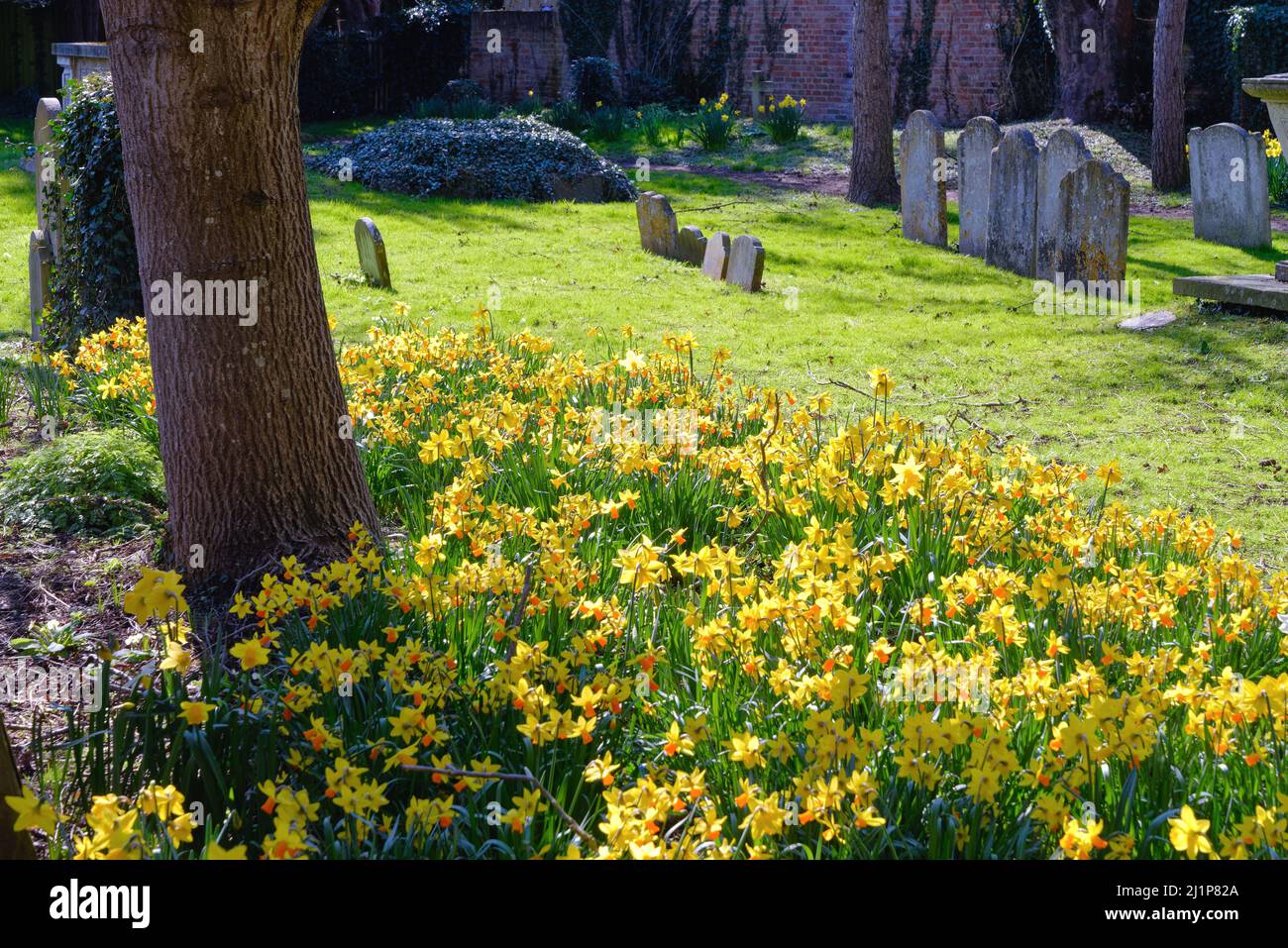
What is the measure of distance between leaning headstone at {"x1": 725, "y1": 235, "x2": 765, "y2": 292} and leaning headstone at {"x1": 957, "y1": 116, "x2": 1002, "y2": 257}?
2391 mm

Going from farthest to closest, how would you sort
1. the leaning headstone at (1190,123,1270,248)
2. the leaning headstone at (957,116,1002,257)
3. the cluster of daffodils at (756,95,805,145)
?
the cluster of daffodils at (756,95,805,145), the leaning headstone at (1190,123,1270,248), the leaning headstone at (957,116,1002,257)

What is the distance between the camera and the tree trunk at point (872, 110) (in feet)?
45.3

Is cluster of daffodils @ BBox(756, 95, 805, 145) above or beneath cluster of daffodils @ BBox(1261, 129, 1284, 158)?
above

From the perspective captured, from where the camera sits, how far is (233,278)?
4211 millimetres

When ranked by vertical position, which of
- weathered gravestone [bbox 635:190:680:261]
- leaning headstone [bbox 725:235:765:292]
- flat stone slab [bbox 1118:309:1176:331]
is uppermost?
weathered gravestone [bbox 635:190:680:261]

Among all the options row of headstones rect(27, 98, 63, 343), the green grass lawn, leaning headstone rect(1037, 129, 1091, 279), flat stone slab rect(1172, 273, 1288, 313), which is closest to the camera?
the green grass lawn

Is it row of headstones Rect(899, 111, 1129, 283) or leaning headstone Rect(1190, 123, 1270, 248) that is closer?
row of headstones Rect(899, 111, 1129, 283)

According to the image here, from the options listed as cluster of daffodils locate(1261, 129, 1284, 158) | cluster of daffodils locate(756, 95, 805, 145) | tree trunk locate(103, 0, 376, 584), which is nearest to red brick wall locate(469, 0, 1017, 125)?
cluster of daffodils locate(756, 95, 805, 145)

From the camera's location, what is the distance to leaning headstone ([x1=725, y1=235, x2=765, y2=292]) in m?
10.6

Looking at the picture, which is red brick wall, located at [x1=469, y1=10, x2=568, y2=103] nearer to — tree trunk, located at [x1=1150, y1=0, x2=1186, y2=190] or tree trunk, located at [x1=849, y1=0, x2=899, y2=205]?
tree trunk, located at [x1=849, y1=0, x2=899, y2=205]

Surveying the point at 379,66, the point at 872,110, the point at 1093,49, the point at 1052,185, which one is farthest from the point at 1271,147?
the point at 379,66

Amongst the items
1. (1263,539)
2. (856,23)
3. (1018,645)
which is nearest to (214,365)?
(1018,645)

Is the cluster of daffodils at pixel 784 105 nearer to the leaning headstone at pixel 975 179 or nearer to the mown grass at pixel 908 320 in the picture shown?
the mown grass at pixel 908 320

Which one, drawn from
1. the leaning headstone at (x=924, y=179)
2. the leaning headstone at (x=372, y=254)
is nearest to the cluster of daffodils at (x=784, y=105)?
the leaning headstone at (x=924, y=179)
